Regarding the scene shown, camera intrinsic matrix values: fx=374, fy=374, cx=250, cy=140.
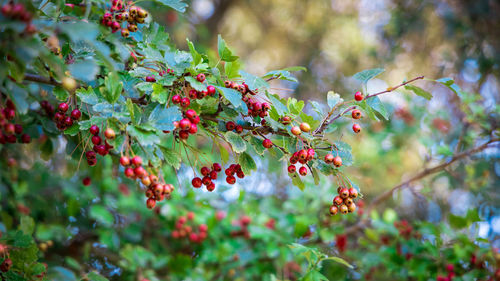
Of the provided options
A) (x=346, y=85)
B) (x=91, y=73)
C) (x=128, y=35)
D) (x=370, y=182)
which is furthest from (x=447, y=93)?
(x=91, y=73)

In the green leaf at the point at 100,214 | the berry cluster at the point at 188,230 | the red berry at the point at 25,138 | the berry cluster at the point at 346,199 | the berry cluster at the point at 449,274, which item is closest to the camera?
the berry cluster at the point at 346,199

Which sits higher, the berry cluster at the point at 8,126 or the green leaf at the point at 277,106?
the green leaf at the point at 277,106

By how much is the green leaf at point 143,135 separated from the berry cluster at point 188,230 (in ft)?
4.99

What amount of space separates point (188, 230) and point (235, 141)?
4.86 ft

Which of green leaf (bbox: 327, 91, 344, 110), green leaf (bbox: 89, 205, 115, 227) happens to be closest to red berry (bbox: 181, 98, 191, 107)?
green leaf (bbox: 327, 91, 344, 110)

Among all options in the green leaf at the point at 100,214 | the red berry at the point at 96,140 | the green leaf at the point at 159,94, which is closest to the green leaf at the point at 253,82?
the green leaf at the point at 159,94

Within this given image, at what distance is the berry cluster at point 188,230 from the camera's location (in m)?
2.43

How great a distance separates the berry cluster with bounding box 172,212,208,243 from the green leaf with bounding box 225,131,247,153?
1.43m

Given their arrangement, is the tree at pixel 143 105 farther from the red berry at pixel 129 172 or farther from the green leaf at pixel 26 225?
the green leaf at pixel 26 225

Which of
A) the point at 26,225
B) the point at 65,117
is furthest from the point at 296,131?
the point at 26,225

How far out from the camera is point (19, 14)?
2.60ft

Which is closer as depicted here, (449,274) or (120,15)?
(120,15)

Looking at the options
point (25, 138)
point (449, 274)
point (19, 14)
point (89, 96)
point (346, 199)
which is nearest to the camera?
point (19, 14)

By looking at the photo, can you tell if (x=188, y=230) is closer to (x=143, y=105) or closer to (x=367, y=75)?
(x=143, y=105)
